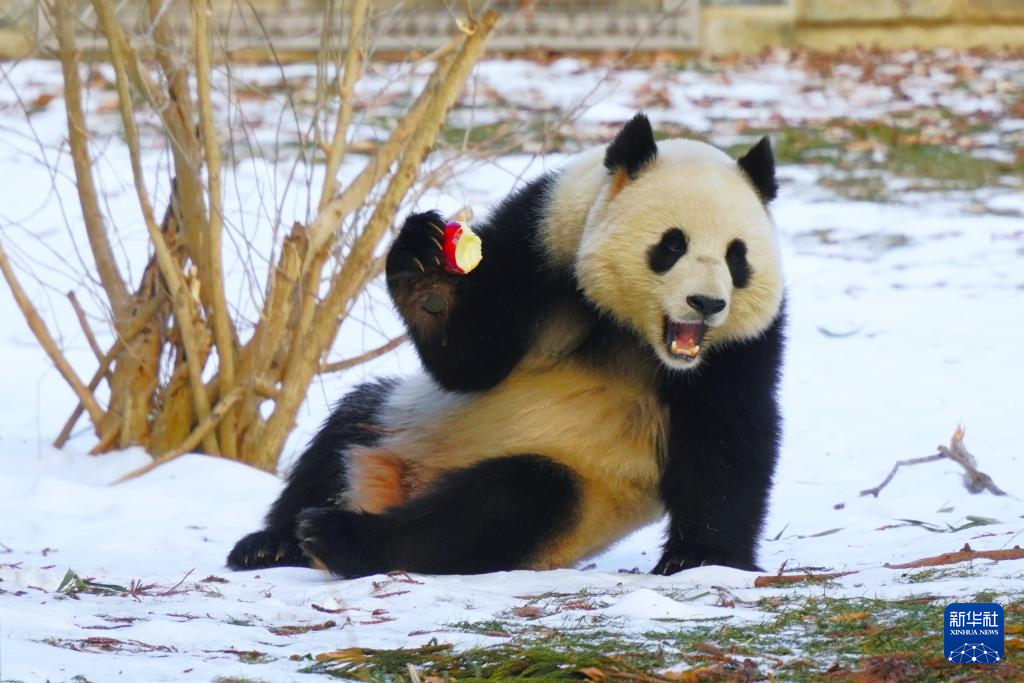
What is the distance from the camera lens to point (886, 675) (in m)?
2.44

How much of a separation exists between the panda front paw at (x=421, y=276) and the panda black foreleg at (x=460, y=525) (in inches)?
18.0

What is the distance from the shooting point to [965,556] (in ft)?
11.5

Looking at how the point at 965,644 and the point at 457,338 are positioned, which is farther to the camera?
the point at 457,338

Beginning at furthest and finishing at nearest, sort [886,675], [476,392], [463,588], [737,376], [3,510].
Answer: [3,510] < [476,392] < [737,376] < [463,588] < [886,675]

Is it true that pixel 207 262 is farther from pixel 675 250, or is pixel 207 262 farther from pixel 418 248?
pixel 675 250

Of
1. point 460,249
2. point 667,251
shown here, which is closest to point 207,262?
point 460,249

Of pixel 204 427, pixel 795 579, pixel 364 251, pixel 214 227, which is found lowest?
pixel 795 579

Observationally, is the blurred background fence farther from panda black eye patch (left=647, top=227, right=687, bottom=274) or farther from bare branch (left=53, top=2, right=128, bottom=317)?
panda black eye patch (left=647, top=227, right=687, bottom=274)

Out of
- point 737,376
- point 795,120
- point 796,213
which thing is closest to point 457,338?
point 737,376

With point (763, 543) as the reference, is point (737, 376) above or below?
above

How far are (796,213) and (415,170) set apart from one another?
15.7ft

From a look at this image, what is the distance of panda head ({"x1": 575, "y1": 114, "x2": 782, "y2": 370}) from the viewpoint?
3760mm

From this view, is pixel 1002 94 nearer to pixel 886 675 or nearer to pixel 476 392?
pixel 476 392

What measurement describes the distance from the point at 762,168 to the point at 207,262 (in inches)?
82.5
